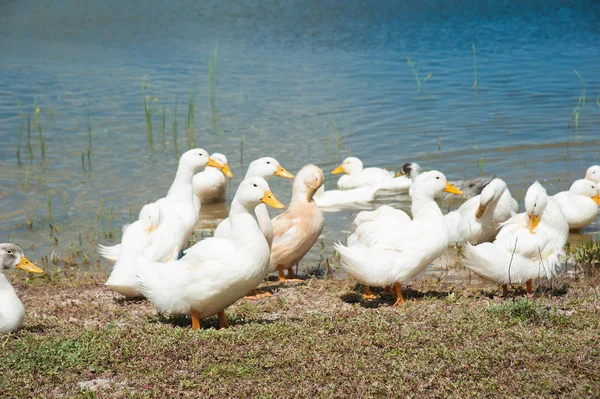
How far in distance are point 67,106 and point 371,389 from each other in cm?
1537

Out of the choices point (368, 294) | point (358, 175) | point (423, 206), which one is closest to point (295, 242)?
point (368, 294)

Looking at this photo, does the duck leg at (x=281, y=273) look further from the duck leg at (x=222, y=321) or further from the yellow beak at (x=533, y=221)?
the yellow beak at (x=533, y=221)

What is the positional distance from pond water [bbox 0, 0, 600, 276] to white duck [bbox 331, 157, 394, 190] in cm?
55

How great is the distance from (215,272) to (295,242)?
2.46m

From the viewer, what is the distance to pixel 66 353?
529 centimetres

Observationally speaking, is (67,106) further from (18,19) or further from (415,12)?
(415,12)

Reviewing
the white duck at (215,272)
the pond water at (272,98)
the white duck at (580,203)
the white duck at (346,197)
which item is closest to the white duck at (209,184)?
the pond water at (272,98)

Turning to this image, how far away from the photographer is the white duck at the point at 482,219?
9.48m

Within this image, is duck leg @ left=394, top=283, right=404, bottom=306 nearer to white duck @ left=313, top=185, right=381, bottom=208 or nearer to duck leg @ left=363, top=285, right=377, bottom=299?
duck leg @ left=363, top=285, right=377, bottom=299

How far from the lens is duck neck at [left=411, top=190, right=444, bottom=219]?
760 centimetres

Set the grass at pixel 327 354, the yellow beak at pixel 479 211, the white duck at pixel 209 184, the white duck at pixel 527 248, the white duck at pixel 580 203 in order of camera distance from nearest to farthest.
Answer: the grass at pixel 327 354, the white duck at pixel 527 248, the yellow beak at pixel 479 211, the white duck at pixel 580 203, the white duck at pixel 209 184

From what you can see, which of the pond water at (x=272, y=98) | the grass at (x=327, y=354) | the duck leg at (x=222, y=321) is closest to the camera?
the grass at (x=327, y=354)

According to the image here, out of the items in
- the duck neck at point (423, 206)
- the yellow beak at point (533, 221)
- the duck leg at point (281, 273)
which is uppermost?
the duck neck at point (423, 206)

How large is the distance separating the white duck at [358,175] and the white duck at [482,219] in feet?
8.75
